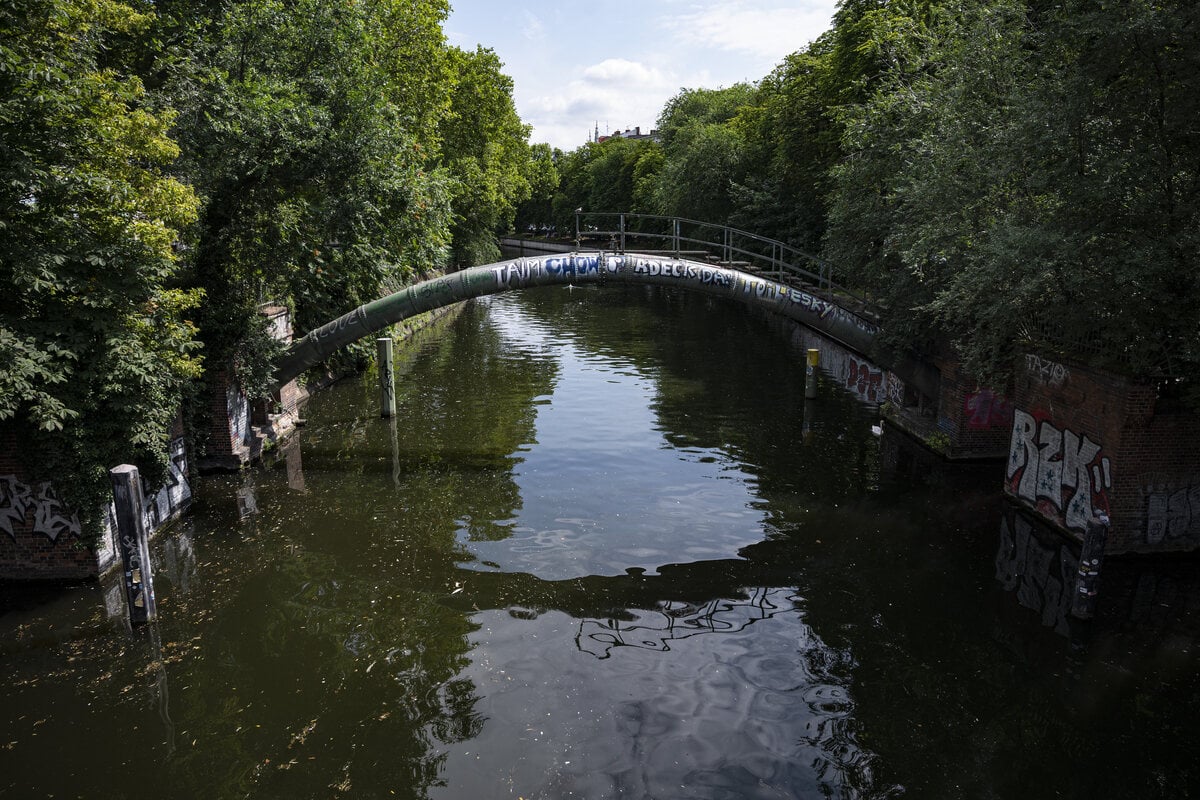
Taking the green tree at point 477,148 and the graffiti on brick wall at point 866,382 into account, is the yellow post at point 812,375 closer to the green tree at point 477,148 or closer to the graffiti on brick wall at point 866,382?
the graffiti on brick wall at point 866,382

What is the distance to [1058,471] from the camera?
13.8 meters

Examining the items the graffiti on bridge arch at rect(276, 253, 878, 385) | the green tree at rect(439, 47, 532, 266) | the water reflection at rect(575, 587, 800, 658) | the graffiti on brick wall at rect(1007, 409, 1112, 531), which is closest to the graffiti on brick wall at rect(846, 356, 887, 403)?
the graffiti on bridge arch at rect(276, 253, 878, 385)

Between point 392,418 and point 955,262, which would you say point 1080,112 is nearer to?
→ point 955,262

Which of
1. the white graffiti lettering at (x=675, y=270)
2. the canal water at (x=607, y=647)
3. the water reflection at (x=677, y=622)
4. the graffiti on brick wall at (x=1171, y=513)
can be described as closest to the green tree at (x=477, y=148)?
the white graffiti lettering at (x=675, y=270)

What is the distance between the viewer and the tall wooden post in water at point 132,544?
10.4 meters

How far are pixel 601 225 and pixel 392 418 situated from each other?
260 ft

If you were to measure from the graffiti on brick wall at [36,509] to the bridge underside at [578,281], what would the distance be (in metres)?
7.90

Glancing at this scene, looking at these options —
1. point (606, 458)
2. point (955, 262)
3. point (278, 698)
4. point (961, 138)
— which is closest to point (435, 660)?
point (278, 698)

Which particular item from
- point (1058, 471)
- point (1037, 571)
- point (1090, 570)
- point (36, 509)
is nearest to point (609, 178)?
point (1058, 471)

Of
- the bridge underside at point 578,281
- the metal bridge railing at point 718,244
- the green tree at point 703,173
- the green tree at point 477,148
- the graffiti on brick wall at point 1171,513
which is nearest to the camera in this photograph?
the graffiti on brick wall at point 1171,513

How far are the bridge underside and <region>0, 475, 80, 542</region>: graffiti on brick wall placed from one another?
7895 millimetres

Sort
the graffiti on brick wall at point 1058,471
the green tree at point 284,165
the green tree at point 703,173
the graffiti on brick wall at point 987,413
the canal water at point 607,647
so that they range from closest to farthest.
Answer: the canal water at point 607,647 < the graffiti on brick wall at point 1058,471 < the green tree at point 284,165 < the graffiti on brick wall at point 987,413 < the green tree at point 703,173

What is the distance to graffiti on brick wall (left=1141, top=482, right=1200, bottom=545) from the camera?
12.4 m

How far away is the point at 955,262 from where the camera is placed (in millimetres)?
14625
